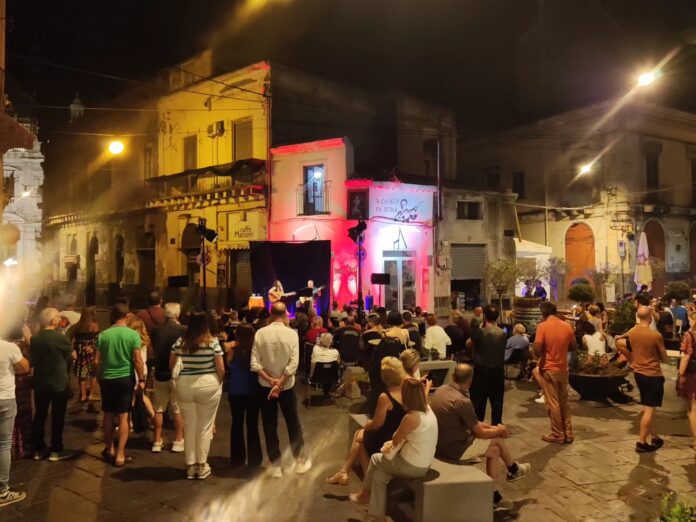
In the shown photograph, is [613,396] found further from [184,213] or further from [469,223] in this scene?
[184,213]

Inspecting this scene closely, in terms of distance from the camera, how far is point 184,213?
2336cm

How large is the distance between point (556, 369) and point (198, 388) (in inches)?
167

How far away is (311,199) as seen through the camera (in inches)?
806

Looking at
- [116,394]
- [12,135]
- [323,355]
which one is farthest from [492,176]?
[116,394]

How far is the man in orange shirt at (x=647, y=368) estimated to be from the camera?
21.0ft

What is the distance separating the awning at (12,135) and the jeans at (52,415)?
326 centimetres

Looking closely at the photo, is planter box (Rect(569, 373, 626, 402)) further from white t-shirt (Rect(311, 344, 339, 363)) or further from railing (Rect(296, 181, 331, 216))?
railing (Rect(296, 181, 331, 216))

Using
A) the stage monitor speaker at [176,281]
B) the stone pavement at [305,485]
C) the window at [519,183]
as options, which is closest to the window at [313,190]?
the stage monitor speaker at [176,281]

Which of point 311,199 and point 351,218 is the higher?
point 311,199

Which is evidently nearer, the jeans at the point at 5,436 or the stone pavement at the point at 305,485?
the stone pavement at the point at 305,485

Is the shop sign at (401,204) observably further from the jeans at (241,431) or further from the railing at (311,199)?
the jeans at (241,431)

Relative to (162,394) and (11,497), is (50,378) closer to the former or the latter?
(162,394)

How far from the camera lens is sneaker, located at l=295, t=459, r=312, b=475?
18.9 ft

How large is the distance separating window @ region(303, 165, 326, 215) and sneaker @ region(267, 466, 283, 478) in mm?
15055
